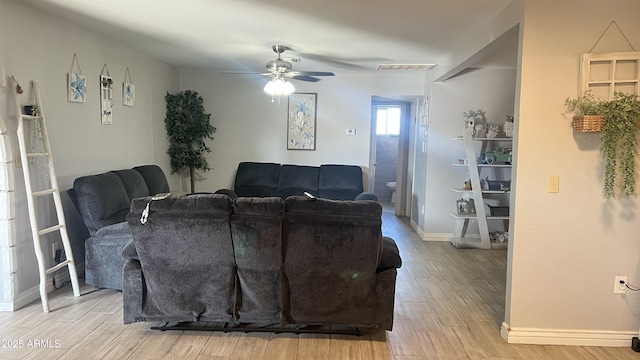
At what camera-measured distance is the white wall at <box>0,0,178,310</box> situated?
11.2 feet

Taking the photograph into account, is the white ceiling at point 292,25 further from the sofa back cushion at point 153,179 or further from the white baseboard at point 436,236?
the white baseboard at point 436,236

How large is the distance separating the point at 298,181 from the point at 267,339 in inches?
140

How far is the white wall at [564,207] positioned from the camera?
2844 millimetres

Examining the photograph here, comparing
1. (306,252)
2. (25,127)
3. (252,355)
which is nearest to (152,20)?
(25,127)

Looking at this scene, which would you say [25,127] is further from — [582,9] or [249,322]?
[582,9]

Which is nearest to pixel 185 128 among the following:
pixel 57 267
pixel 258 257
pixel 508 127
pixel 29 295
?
pixel 57 267

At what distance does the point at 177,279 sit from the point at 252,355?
709mm

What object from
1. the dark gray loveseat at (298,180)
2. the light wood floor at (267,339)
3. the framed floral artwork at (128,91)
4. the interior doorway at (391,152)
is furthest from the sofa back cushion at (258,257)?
the interior doorway at (391,152)

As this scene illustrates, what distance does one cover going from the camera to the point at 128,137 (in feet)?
17.0

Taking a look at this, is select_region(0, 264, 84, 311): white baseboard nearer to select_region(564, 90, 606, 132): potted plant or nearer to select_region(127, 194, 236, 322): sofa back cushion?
select_region(127, 194, 236, 322): sofa back cushion

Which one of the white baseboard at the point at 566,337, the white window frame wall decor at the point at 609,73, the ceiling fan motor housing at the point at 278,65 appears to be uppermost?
the ceiling fan motor housing at the point at 278,65

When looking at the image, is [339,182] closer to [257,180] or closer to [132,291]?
[257,180]

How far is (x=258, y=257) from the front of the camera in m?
2.84

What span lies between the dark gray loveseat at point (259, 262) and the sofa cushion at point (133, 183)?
5.49 ft
